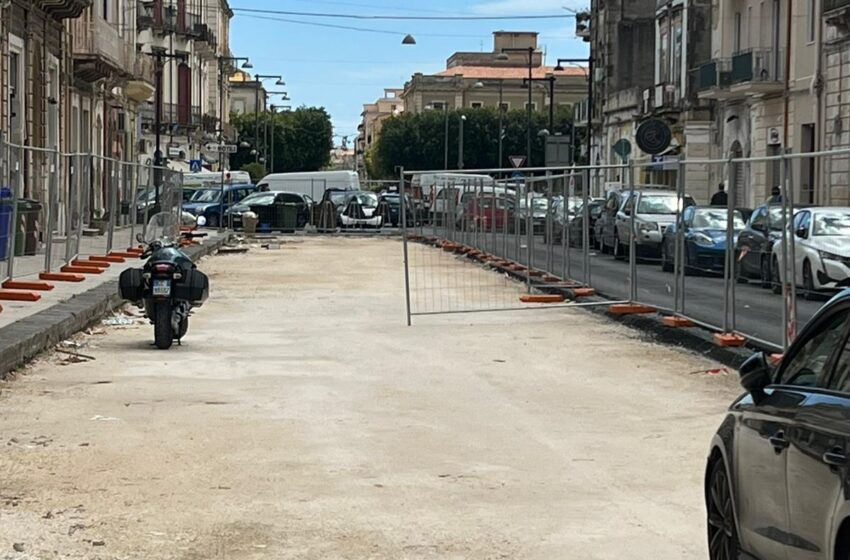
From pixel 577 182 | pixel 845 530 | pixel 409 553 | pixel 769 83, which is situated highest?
pixel 769 83

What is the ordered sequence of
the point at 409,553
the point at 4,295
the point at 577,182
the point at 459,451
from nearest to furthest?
the point at 409,553 → the point at 459,451 → the point at 4,295 → the point at 577,182

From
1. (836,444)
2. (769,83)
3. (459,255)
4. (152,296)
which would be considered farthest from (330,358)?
(769,83)

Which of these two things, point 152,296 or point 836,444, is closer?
point 836,444

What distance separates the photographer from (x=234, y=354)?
45.2 ft

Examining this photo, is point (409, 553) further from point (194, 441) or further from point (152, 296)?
point (152, 296)

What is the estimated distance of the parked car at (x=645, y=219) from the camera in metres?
Result: 15.7

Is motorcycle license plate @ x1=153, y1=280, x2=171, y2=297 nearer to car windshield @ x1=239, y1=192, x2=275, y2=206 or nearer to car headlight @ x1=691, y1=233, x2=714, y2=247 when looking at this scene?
car headlight @ x1=691, y1=233, x2=714, y2=247

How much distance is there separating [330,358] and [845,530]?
9.64 m

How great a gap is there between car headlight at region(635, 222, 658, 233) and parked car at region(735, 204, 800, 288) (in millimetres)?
3058

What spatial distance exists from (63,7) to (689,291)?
19.1m

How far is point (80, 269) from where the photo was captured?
21328 millimetres

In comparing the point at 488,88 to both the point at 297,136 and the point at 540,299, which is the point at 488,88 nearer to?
the point at 297,136

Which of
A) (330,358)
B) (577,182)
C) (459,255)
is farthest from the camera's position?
(459,255)

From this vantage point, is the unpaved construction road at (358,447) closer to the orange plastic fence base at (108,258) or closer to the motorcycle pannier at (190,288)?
the motorcycle pannier at (190,288)
